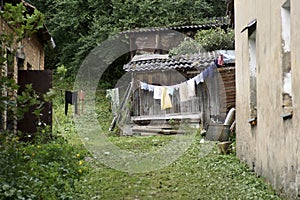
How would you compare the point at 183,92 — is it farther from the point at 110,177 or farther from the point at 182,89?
the point at 110,177

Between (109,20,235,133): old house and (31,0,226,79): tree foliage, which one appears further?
(31,0,226,79): tree foliage

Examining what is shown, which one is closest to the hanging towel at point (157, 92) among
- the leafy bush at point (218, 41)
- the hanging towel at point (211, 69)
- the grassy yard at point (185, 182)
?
the hanging towel at point (211, 69)

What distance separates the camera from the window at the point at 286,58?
5555 millimetres

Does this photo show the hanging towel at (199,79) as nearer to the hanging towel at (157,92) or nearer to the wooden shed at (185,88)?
the wooden shed at (185,88)

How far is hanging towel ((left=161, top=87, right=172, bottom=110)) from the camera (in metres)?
14.7

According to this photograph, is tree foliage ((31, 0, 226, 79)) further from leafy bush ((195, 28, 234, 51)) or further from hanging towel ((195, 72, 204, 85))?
hanging towel ((195, 72, 204, 85))

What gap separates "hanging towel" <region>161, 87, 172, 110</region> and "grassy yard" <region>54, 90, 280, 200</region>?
175 inches

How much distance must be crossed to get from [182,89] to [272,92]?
329 inches

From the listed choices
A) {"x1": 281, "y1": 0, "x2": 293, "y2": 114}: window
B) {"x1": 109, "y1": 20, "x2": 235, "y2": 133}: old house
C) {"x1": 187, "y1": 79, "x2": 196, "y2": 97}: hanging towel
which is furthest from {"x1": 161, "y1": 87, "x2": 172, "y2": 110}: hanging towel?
{"x1": 281, "y1": 0, "x2": 293, "y2": 114}: window

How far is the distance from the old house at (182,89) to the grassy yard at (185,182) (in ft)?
10.7

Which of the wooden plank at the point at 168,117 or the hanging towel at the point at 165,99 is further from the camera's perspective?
the hanging towel at the point at 165,99

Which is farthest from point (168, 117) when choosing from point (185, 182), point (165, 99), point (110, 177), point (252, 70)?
point (185, 182)

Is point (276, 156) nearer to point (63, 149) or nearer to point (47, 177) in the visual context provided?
point (63, 149)

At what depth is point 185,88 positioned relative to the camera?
14.4 meters
